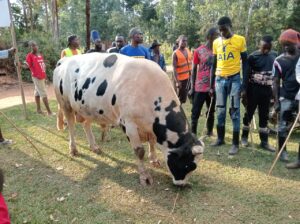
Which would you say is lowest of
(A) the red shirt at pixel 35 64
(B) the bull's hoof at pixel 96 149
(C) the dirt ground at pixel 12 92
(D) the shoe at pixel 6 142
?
(C) the dirt ground at pixel 12 92

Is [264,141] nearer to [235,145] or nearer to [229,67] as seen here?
[235,145]

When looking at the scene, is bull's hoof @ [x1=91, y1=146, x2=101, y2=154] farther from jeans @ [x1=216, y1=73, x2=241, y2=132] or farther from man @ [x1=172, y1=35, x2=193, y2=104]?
man @ [x1=172, y1=35, x2=193, y2=104]

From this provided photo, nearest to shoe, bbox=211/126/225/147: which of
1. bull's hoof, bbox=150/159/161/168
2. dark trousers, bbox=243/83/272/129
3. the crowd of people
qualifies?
the crowd of people

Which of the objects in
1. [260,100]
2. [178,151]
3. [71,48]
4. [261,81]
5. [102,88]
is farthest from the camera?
[71,48]

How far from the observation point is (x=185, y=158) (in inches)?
193

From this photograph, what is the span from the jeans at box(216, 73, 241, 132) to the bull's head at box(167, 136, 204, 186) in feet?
5.64

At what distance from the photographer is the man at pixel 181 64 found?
8703 millimetres

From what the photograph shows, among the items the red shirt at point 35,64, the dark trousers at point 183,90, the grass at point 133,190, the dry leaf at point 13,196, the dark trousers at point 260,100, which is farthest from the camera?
the red shirt at point 35,64

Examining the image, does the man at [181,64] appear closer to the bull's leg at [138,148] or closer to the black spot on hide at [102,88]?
the black spot on hide at [102,88]

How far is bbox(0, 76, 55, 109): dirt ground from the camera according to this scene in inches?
521

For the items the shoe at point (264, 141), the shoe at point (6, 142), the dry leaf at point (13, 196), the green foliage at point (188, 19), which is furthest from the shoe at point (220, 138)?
the green foliage at point (188, 19)

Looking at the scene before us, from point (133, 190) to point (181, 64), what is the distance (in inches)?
176

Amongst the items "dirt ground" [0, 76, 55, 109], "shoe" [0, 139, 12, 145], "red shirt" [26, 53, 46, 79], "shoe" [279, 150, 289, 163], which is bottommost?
"dirt ground" [0, 76, 55, 109]

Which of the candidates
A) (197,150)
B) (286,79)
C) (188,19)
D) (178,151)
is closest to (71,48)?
(178,151)
